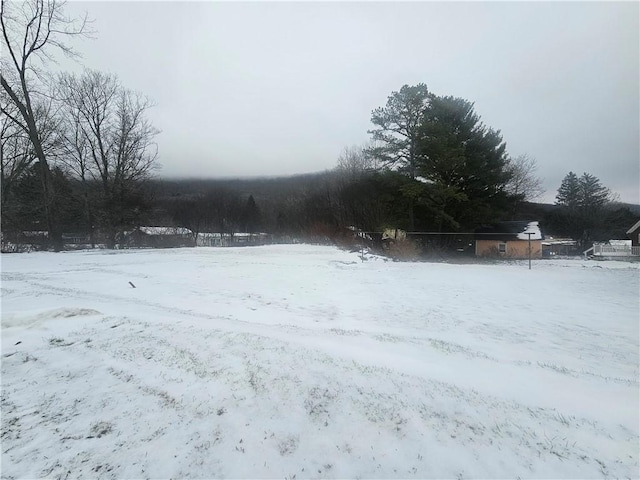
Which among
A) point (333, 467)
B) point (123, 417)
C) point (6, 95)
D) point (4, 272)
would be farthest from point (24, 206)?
point (333, 467)

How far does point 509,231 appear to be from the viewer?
3200 cm

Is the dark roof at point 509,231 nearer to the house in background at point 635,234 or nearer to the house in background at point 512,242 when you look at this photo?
the house in background at point 512,242

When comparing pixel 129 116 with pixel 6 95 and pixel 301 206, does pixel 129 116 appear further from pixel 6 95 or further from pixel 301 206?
pixel 301 206

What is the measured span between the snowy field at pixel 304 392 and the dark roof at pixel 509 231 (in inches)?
1057

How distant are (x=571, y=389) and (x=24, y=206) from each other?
27.4 m

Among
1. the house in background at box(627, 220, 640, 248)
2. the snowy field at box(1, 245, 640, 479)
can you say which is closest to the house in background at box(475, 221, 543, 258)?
the house in background at box(627, 220, 640, 248)

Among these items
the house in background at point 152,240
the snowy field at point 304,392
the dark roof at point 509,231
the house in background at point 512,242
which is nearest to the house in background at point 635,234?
the dark roof at point 509,231

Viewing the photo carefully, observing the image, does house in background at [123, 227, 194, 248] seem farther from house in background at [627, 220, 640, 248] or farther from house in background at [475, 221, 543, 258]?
house in background at [627, 220, 640, 248]

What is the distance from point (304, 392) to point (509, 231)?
3535 cm

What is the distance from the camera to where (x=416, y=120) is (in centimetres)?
2658

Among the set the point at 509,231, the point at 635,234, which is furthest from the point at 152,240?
the point at 635,234

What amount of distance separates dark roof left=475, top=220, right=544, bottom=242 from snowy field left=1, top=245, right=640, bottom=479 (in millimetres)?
26843

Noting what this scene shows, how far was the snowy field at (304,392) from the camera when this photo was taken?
7.44 feet

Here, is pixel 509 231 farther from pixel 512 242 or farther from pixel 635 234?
pixel 635 234
